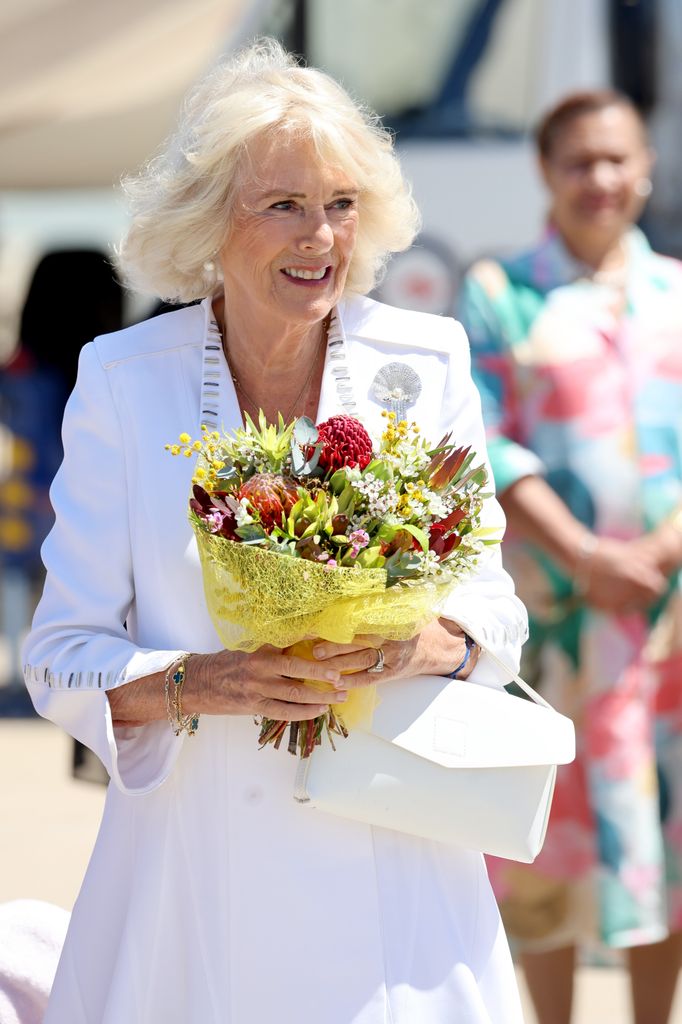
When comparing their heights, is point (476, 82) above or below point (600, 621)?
above

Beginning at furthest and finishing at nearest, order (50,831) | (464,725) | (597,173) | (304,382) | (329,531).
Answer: (50,831)
(597,173)
(304,382)
(464,725)
(329,531)

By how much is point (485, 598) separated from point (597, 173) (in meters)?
1.81

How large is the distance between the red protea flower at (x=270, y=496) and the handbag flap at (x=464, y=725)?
0.35 m

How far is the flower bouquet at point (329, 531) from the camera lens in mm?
2029

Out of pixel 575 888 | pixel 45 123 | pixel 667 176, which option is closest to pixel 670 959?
pixel 575 888

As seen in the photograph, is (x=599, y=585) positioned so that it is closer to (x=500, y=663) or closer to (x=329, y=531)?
(x=500, y=663)

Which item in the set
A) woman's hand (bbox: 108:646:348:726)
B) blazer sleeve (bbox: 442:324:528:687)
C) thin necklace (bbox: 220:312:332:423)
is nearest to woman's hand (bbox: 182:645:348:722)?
woman's hand (bbox: 108:646:348:726)

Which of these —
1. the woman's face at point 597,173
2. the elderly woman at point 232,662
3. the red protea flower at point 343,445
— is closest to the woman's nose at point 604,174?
the woman's face at point 597,173

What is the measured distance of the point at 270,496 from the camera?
204cm

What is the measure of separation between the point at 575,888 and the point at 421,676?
166cm

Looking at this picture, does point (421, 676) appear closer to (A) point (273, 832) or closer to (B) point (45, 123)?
(A) point (273, 832)

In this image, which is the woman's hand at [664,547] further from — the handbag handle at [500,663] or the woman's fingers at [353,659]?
the woman's fingers at [353,659]

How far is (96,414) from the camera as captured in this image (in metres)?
2.41

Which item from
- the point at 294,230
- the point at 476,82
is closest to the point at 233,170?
the point at 294,230
